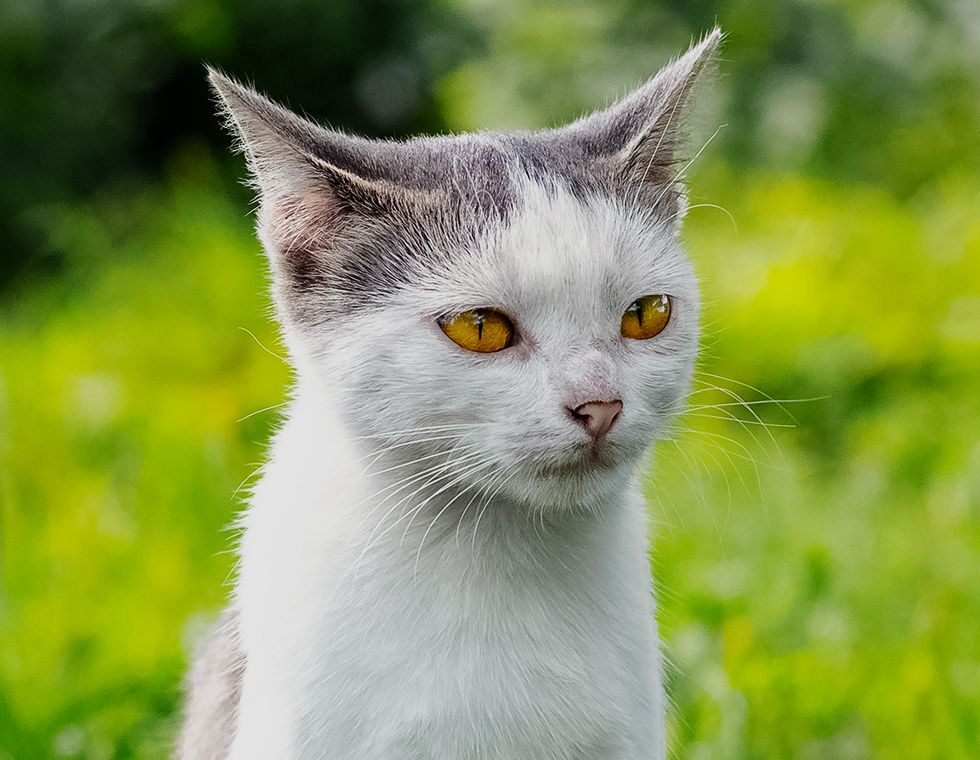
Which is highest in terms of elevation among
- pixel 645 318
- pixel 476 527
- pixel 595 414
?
pixel 645 318

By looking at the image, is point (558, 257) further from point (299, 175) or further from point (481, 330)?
point (299, 175)

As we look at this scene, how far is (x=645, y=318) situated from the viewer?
194 centimetres

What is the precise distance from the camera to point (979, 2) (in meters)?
6.46

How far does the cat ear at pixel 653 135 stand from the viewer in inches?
81.7

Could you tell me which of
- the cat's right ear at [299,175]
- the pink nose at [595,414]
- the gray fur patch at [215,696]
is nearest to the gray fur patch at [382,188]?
the cat's right ear at [299,175]

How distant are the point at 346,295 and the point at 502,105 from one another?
4556 mm

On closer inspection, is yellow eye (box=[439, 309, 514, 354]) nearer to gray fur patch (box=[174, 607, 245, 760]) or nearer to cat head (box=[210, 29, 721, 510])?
cat head (box=[210, 29, 721, 510])

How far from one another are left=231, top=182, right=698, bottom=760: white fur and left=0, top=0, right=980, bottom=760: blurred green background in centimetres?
38

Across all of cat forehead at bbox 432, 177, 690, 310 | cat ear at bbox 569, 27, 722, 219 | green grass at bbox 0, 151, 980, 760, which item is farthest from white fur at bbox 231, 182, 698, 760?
green grass at bbox 0, 151, 980, 760

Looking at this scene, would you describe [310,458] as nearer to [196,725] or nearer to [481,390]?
[481,390]

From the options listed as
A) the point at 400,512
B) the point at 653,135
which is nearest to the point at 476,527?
the point at 400,512

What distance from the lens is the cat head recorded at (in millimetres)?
1808

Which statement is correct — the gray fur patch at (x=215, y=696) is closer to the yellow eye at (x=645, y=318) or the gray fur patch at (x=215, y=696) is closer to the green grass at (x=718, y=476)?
the green grass at (x=718, y=476)

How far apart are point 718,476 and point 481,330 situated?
2.58 meters
